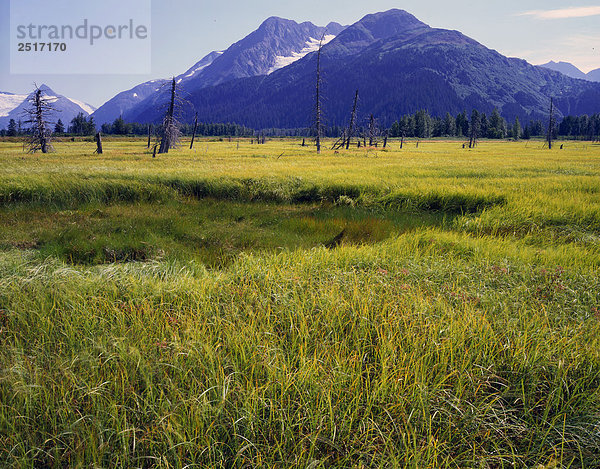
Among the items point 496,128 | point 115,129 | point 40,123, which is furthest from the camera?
point 115,129

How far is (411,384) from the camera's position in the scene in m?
2.77

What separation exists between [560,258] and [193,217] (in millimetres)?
10174

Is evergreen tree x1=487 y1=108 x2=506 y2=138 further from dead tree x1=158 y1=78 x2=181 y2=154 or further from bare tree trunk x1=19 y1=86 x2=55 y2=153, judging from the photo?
bare tree trunk x1=19 y1=86 x2=55 y2=153

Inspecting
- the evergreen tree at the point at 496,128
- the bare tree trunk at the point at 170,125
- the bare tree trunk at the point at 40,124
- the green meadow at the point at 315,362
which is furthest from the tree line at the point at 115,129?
the evergreen tree at the point at 496,128

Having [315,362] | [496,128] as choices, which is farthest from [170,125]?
[496,128]

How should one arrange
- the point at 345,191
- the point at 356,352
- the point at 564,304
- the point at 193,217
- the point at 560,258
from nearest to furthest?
the point at 356,352, the point at 564,304, the point at 560,258, the point at 193,217, the point at 345,191

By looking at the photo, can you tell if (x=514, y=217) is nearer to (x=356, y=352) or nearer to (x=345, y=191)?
(x=345, y=191)

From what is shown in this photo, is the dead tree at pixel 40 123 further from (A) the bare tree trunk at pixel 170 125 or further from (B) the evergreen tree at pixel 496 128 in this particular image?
(B) the evergreen tree at pixel 496 128

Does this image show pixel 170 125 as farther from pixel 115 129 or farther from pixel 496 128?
pixel 496 128

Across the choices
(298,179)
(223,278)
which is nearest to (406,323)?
(223,278)

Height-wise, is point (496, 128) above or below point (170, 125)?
above

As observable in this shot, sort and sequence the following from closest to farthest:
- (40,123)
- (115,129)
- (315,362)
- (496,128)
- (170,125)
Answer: (315,362) < (170,125) < (40,123) < (496,128) < (115,129)

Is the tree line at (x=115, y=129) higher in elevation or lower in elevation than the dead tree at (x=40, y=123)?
higher


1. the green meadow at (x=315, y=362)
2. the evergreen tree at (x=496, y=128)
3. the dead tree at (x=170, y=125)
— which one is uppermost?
the evergreen tree at (x=496, y=128)
